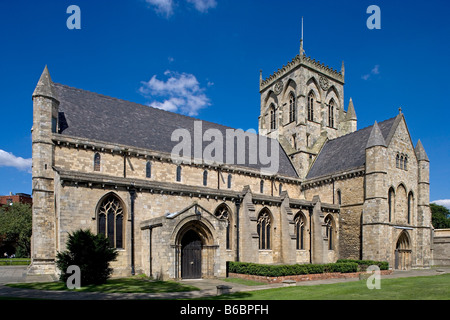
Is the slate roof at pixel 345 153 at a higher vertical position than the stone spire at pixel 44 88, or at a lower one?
lower

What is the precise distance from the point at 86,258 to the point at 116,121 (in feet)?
A: 52.7

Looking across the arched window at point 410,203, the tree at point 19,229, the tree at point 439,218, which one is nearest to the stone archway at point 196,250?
the arched window at point 410,203

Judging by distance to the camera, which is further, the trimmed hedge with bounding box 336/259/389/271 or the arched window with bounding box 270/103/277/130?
the arched window with bounding box 270/103/277/130

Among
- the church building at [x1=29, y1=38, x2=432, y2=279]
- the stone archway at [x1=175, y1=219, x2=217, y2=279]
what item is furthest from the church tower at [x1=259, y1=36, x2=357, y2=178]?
the stone archway at [x1=175, y1=219, x2=217, y2=279]

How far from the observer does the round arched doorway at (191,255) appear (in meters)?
26.1

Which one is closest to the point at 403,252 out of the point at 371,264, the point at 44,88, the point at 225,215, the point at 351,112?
the point at 371,264

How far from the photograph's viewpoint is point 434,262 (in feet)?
161

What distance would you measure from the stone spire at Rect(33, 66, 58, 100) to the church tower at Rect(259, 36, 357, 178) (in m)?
29.3

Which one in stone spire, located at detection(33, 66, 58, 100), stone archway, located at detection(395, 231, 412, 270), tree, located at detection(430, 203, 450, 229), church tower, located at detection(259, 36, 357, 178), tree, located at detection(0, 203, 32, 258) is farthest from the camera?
tree, located at detection(430, 203, 450, 229)

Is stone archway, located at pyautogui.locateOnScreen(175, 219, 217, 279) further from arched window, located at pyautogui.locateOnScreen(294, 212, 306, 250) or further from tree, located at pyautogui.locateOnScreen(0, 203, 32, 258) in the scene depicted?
tree, located at pyautogui.locateOnScreen(0, 203, 32, 258)

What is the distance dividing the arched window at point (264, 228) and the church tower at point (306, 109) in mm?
13195

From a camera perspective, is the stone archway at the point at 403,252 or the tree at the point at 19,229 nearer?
the stone archway at the point at 403,252

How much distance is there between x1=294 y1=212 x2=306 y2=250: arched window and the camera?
119ft

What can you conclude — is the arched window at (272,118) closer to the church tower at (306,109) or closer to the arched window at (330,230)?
the church tower at (306,109)
